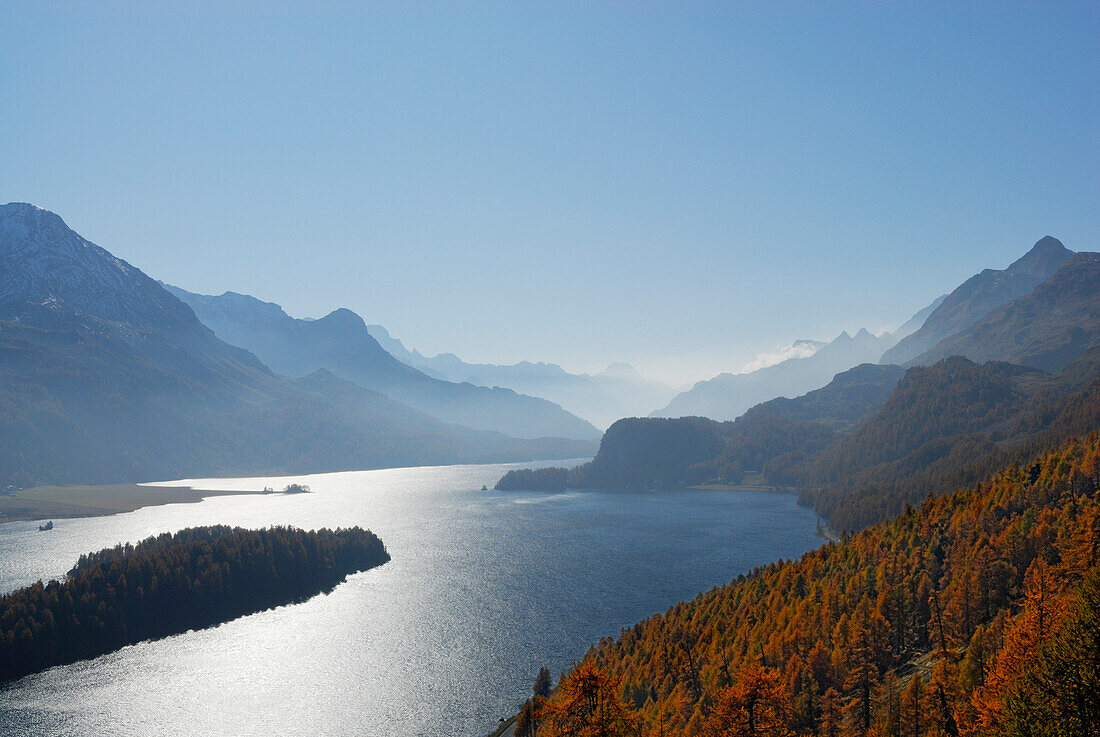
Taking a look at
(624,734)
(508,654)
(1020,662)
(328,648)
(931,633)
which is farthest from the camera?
(328,648)

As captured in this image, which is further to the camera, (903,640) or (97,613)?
(97,613)

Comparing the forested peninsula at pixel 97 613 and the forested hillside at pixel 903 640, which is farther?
the forested peninsula at pixel 97 613

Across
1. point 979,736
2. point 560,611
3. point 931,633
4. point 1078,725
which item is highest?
point 1078,725

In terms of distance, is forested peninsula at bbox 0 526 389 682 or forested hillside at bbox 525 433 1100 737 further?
forested peninsula at bbox 0 526 389 682

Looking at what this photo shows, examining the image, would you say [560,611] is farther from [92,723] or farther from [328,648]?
[92,723]

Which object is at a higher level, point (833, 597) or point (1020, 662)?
point (1020, 662)

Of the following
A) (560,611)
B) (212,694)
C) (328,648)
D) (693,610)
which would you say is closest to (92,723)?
(212,694)

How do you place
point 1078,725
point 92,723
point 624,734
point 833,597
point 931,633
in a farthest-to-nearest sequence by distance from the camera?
point 833,597 < point 92,723 < point 931,633 < point 624,734 < point 1078,725

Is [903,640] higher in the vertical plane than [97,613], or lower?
lower
